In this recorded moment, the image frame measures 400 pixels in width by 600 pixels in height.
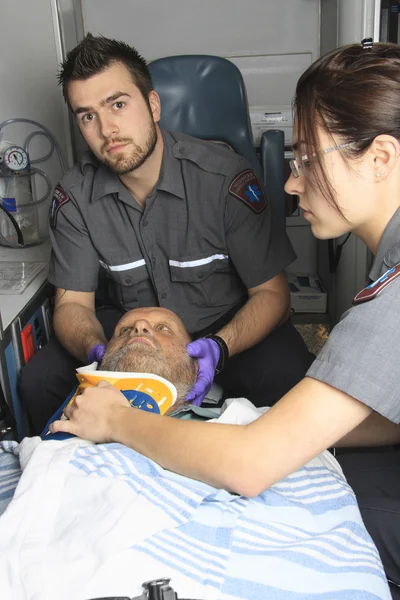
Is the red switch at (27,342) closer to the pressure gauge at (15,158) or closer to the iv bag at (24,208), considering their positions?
the iv bag at (24,208)

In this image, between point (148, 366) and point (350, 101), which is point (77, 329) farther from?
point (350, 101)

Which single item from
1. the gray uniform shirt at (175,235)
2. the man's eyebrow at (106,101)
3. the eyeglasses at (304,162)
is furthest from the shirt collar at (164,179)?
the eyeglasses at (304,162)

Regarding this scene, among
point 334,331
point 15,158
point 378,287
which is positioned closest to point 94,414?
point 334,331

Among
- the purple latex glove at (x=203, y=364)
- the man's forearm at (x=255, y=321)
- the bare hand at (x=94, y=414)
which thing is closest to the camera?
the bare hand at (x=94, y=414)

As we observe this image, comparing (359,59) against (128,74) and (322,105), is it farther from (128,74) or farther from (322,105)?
(128,74)

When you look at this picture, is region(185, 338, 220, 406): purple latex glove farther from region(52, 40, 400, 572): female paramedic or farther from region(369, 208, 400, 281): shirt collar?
region(369, 208, 400, 281): shirt collar

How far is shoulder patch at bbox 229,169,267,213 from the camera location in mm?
2195

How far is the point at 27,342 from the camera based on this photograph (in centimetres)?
219

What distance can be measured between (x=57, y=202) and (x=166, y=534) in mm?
1481

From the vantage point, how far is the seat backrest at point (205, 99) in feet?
7.68

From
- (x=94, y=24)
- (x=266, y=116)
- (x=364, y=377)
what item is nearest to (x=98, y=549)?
(x=364, y=377)

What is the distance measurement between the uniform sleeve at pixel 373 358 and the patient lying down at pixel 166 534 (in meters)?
0.26

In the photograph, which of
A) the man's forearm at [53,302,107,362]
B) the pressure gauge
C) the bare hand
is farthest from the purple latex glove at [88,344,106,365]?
the pressure gauge

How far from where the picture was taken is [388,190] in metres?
1.23
